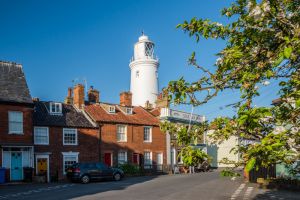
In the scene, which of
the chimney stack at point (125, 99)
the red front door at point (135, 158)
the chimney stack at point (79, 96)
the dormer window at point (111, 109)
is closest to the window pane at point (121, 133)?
the red front door at point (135, 158)

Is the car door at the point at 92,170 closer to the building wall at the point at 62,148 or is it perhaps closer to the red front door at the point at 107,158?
the building wall at the point at 62,148

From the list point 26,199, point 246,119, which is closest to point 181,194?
point 26,199

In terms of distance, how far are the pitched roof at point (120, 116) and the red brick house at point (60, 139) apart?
1.33 meters

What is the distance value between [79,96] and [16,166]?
11297 mm

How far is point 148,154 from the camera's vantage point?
4081cm

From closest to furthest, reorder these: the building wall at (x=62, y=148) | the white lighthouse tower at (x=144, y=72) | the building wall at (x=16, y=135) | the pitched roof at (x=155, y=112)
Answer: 1. the building wall at (x=16, y=135)
2. the building wall at (x=62, y=148)
3. the pitched roof at (x=155, y=112)
4. the white lighthouse tower at (x=144, y=72)

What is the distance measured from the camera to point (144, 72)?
57.2 m

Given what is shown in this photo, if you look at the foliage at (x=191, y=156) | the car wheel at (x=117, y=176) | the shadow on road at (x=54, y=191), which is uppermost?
the foliage at (x=191, y=156)

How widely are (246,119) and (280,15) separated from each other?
204cm

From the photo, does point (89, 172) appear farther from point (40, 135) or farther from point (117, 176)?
point (40, 135)

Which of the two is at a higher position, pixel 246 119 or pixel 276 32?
pixel 276 32

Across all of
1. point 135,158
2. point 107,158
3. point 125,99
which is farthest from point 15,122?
point 125,99

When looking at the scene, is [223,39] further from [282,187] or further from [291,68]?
[282,187]

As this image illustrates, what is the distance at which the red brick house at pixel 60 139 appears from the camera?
31469 millimetres
